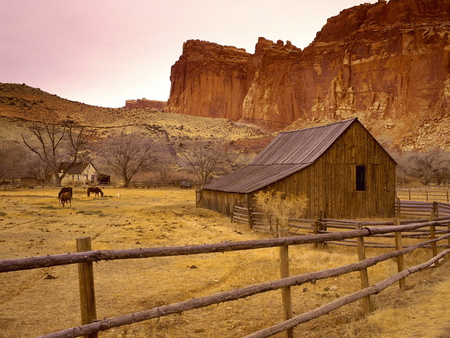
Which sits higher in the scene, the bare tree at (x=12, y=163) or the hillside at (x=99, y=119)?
the hillside at (x=99, y=119)

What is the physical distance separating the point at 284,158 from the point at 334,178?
4220 millimetres

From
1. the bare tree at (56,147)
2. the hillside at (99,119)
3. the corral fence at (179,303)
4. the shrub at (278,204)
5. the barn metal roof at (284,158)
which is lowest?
the shrub at (278,204)

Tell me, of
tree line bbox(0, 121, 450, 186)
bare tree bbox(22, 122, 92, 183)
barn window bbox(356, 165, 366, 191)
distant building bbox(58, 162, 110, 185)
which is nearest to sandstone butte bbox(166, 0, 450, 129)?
tree line bbox(0, 121, 450, 186)

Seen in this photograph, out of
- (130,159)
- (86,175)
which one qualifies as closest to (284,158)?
(130,159)

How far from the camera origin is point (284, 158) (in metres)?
23.8

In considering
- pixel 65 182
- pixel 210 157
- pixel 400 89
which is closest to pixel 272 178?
pixel 210 157

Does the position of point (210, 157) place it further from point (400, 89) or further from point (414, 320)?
point (400, 89)

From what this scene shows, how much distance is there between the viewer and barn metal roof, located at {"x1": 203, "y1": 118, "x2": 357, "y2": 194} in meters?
20.2

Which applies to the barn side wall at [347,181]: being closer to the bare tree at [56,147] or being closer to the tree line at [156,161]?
the bare tree at [56,147]

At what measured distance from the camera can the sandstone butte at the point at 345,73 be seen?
8656 centimetres

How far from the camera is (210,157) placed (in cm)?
5272

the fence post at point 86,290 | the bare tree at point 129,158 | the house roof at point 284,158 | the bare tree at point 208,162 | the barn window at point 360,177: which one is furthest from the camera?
the bare tree at point 129,158

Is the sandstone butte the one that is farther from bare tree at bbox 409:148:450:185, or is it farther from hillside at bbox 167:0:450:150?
bare tree at bbox 409:148:450:185

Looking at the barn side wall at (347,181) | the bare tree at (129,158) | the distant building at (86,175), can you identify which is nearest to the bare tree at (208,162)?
the bare tree at (129,158)
